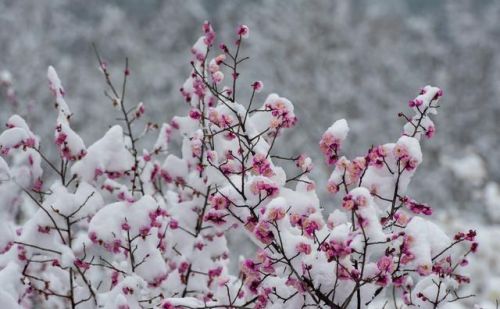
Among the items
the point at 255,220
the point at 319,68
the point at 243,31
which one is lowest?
the point at 255,220

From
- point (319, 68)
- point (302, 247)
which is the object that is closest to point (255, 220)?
point (302, 247)

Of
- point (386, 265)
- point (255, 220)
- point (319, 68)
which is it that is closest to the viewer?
point (386, 265)

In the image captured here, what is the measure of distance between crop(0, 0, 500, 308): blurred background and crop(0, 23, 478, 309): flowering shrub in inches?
269

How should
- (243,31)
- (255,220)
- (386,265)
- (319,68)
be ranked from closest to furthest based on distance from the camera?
(386,265)
(255,220)
(243,31)
(319,68)

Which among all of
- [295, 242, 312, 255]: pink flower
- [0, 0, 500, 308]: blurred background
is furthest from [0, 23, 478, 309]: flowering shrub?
[0, 0, 500, 308]: blurred background

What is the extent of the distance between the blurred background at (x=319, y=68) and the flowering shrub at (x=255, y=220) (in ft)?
22.4

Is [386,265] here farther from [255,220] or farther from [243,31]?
[243,31]

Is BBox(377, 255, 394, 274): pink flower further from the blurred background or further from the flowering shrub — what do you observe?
the blurred background

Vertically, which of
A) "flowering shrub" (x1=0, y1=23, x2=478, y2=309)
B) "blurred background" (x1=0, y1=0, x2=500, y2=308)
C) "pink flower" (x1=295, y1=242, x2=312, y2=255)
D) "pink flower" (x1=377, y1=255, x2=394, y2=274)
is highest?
"blurred background" (x1=0, y1=0, x2=500, y2=308)

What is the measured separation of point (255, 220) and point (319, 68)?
1472 cm

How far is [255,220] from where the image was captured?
2088 millimetres

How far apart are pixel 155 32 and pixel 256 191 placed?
873 inches

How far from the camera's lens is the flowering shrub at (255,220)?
6.58 ft

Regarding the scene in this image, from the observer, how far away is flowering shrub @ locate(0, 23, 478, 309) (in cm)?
201
